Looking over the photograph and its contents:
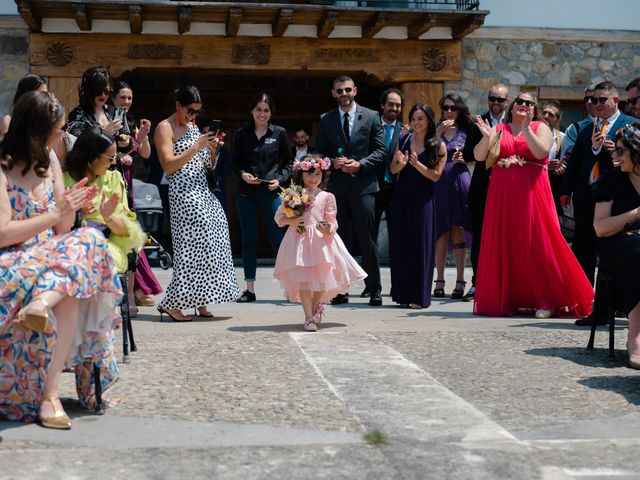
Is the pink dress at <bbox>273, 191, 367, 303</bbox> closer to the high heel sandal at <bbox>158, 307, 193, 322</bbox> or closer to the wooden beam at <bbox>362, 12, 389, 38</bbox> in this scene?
the high heel sandal at <bbox>158, 307, 193, 322</bbox>

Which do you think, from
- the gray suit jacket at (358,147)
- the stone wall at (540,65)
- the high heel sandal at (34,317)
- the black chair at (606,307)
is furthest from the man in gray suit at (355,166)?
the stone wall at (540,65)

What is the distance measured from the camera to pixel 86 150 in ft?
18.1

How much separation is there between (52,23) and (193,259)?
6.99 m

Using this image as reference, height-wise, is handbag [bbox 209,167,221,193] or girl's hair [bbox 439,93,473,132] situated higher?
girl's hair [bbox 439,93,473,132]

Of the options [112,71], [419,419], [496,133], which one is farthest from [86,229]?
[112,71]

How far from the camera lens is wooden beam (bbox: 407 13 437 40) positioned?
528 inches

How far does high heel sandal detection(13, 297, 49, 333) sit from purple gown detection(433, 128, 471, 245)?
19.1 ft

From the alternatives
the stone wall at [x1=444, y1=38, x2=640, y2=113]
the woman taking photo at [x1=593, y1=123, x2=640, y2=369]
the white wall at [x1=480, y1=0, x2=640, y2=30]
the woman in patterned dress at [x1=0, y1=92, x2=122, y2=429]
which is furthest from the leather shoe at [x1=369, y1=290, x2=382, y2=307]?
the white wall at [x1=480, y1=0, x2=640, y2=30]

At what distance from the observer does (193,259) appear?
24.6 ft

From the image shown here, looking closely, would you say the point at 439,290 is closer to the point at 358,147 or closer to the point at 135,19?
the point at 358,147

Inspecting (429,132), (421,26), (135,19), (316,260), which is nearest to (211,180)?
(316,260)

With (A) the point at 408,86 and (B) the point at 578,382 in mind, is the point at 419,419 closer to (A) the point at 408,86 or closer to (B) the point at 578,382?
(B) the point at 578,382

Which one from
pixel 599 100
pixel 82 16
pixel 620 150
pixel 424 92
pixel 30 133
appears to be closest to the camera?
pixel 30 133

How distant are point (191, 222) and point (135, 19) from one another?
6.18 metres
